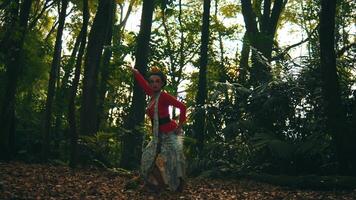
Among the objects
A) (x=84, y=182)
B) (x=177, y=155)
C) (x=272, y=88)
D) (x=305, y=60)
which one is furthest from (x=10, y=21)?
(x=305, y=60)

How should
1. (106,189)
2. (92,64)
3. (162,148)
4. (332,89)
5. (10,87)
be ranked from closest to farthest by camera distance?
1. (106,189)
2. (162,148)
3. (332,89)
4. (10,87)
5. (92,64)

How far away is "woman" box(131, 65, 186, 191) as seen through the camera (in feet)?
22.8

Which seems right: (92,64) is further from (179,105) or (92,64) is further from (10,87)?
(179,105)

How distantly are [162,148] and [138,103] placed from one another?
13.4ft

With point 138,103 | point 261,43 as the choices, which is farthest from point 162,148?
point 261,43

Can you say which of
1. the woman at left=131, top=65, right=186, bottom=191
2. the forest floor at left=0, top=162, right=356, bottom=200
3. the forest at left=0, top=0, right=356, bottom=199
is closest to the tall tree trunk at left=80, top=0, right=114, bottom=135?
the forest at left=0, top=0, right=356, bottom=199

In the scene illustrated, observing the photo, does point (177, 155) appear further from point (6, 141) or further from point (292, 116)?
point (6, 141)

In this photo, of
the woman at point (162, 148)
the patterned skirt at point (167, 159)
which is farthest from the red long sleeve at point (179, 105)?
the patterned skirt at point (167, 159)

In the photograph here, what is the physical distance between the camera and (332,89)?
24.5 ft

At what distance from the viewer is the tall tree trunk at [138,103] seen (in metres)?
10.8

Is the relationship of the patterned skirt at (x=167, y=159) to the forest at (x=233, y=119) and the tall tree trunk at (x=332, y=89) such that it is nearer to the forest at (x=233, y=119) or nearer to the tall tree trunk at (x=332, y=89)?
the forest at (x=233, y=119)

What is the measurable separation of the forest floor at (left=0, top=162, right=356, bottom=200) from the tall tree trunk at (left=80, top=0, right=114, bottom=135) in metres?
1.67

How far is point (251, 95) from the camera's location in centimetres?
1041

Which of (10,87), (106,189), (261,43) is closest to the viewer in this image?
(106,189)
